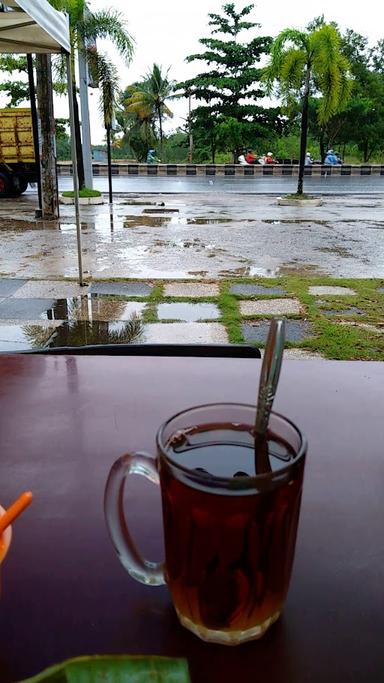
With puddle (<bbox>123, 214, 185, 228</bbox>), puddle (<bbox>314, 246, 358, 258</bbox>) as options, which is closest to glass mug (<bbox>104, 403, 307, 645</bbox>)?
puddle (<bbox>314, 246, 358, 258</bbox>)

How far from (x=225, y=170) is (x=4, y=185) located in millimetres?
14485

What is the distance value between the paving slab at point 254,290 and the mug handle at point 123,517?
405 cm

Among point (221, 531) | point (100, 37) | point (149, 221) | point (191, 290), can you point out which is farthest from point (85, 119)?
point (221, 531)

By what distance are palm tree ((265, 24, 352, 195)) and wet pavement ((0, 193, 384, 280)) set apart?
251 cm

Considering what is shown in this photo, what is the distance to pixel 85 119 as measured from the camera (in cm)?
1253

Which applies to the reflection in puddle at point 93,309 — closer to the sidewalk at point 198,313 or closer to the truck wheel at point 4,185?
the sidewalk at point 198,313

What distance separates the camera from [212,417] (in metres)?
0.54

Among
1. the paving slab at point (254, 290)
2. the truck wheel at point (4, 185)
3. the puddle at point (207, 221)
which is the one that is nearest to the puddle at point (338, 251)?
the paving slab at point (254, 290)

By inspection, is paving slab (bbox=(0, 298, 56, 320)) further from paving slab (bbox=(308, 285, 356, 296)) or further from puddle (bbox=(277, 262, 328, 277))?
puddle (bbox=(277, 262, 328, 277))

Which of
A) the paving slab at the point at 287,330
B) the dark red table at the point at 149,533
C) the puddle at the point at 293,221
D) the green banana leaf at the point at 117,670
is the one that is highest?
the green banana leaf at the point at 117,670

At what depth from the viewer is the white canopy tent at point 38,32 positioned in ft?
12.1

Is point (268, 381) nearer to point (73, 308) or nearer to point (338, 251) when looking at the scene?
point (73, 308)

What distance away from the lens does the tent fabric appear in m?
3.64

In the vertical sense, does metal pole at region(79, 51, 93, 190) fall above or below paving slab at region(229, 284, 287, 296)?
above
